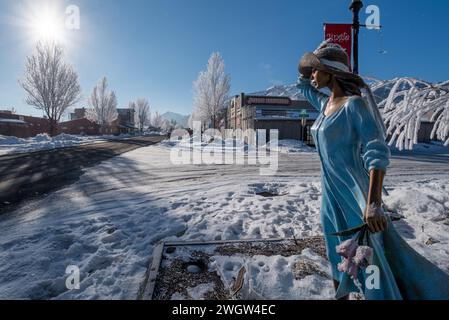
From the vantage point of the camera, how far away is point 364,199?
5.02 ft

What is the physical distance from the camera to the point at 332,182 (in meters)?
1.80

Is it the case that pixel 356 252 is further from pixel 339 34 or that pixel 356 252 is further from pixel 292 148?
pixel 292 148

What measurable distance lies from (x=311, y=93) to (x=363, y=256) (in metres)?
1.42

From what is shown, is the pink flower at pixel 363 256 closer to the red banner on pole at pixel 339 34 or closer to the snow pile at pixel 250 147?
the red banner on pole at pixel 339 34

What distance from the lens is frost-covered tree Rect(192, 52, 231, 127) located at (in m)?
35.2

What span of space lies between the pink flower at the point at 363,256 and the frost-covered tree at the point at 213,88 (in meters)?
35.7

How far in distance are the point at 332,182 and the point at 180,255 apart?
6.48 ft

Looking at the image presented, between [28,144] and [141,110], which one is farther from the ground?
[141,110]

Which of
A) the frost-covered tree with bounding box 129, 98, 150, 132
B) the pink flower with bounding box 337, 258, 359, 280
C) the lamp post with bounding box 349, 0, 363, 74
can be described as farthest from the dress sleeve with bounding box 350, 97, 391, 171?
the frost-covered tree with bounding box 129, 98, 150, 132

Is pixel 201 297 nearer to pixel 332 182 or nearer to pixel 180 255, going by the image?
pixel 180 255

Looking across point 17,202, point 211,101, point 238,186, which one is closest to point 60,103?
point 211,101

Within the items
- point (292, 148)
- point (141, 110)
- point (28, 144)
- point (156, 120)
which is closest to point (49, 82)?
point (28, 144)

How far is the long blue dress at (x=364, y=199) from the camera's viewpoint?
1.51 meters
